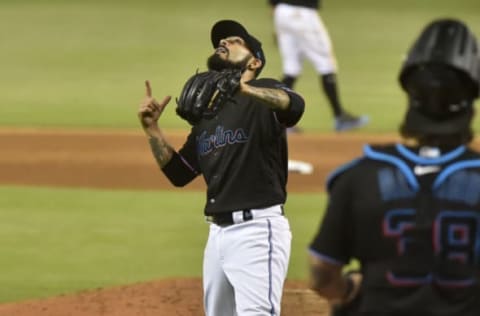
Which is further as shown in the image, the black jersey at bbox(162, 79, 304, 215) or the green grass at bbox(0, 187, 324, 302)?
the green grass at bbox(0, 187, 324, 302)

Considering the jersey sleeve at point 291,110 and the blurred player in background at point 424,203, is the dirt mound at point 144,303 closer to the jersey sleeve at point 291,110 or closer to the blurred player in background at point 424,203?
the jersey sleeve at point 291,110

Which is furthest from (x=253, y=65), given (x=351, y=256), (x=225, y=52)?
(x=351, y=256)

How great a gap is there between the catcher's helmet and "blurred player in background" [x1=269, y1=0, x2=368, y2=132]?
31.2 feet

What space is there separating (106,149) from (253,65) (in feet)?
23.4

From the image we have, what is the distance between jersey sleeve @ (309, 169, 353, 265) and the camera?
9.68ft

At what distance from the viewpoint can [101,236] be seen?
8648mm

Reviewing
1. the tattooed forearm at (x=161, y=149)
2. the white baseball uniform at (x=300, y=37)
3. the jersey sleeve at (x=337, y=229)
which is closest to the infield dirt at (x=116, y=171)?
the white baseball uniform at (x=300, y=37)

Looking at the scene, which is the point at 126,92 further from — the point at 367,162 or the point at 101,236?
the point at 367,162

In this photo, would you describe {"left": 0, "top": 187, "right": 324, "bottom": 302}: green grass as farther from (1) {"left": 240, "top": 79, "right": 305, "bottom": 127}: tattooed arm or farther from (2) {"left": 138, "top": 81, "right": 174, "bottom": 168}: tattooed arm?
(1) {"left": 240, "top": 79, "right": 305, "bottom": 127}: tattooed arm

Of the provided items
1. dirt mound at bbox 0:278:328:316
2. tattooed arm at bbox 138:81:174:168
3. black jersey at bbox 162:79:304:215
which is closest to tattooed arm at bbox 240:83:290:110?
black jersey at bbox 162:79:304:215

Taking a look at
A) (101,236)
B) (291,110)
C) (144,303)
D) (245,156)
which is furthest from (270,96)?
(101,236)

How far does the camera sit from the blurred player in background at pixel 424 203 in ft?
9.51

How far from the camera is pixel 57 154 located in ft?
38.8

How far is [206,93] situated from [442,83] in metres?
1.59
